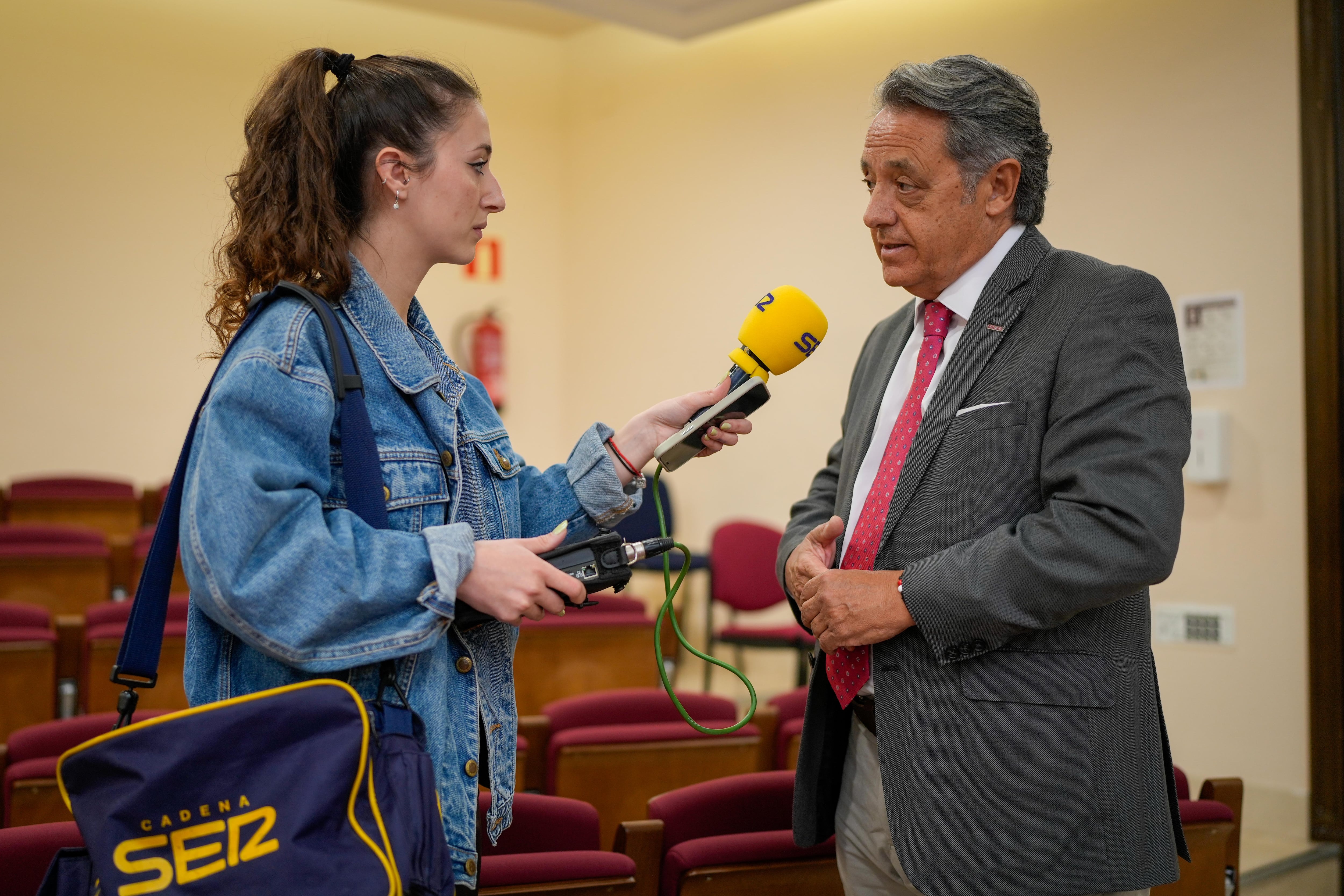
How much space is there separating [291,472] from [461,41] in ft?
27.0

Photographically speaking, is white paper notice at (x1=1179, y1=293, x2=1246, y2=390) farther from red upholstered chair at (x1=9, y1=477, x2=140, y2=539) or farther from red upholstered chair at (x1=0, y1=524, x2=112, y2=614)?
red upholstered chair at (x1=9, y1=477, x2=140, y2=539)

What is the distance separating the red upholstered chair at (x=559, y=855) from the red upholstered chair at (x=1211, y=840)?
0.99 meters

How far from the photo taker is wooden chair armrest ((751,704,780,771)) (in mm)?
2699

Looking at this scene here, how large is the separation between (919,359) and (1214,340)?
11.3 ft

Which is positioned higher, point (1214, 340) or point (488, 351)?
point (488, 351)

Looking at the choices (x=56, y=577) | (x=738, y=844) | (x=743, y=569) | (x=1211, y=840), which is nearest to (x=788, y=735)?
(x=738, y=844)

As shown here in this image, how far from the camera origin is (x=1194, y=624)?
15.5 feet

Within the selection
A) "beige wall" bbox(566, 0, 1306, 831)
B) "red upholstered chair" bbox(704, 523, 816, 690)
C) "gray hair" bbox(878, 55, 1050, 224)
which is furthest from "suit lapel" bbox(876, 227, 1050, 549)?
"red upholstered chair" bbox(704, 523, 816, 690)

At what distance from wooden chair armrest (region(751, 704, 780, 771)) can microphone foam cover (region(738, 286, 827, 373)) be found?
1.14 metres

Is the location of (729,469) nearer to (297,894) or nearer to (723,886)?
(723,886)

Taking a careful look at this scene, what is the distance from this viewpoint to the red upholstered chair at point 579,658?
375 cm

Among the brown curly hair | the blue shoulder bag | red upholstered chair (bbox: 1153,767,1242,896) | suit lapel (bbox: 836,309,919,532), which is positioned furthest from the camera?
red upholstered chair (bbox: 1153,767,1242,896)

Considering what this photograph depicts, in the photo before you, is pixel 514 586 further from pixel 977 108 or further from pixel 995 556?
pixel 977 108

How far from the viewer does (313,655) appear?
48.2 inches
